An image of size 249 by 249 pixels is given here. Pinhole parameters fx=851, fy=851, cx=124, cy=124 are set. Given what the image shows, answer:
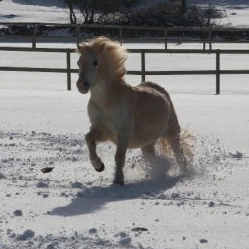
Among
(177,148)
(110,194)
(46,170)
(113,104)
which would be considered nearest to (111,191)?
(110,194)

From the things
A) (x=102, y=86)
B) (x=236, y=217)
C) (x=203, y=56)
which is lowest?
(x=203, y=56)

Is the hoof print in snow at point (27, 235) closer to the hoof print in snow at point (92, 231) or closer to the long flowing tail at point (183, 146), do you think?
the hoof print in snow at point (92, 231)

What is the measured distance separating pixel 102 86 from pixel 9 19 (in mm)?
38248

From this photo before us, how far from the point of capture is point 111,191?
6.56m

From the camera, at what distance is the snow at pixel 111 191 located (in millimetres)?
4832

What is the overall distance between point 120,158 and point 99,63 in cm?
80

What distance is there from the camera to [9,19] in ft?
146

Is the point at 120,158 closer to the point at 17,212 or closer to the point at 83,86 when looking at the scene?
the point at 83,86

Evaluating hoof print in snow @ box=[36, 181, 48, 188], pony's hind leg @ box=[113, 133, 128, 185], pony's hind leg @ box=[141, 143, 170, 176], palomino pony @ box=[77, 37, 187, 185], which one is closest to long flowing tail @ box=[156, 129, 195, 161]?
pony's hind leg @ box=[141, 143, 170, 176]

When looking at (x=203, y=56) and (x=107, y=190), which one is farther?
(x=203, y=56)

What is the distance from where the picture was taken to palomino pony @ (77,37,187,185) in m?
6.94

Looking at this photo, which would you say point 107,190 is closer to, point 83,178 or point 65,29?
point 83,178

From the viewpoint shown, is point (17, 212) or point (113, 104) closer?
point (17, 212)

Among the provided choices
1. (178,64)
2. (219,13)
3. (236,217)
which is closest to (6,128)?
(236,217)
